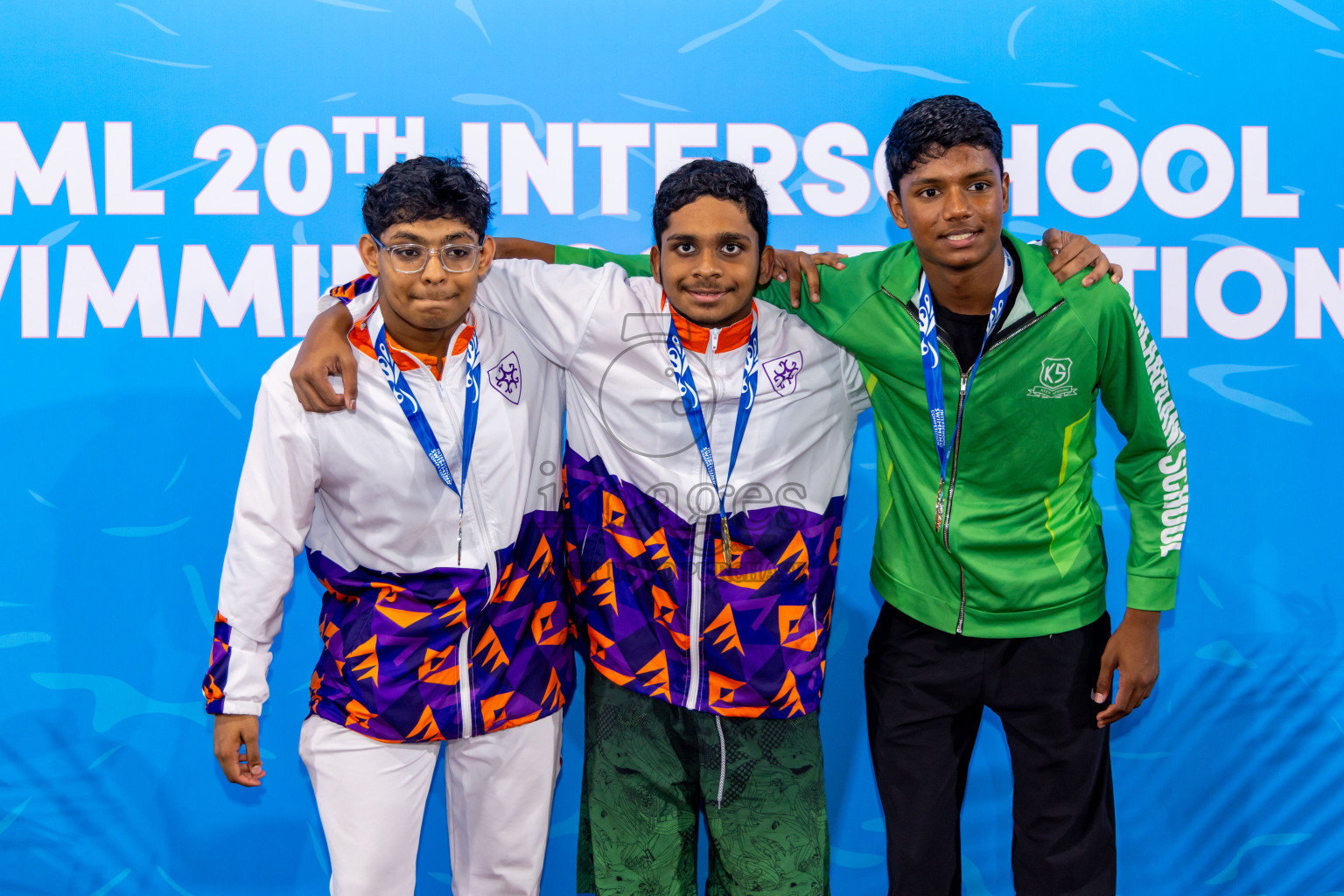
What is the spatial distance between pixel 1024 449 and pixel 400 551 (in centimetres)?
130

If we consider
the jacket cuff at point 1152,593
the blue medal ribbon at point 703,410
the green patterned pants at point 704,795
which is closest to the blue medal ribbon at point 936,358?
the blue medal ribbon at point 703,410

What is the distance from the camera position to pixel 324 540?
2064 millimetres

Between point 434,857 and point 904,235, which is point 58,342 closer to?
point 434,857

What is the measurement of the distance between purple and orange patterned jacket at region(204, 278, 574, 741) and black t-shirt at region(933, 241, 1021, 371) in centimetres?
88

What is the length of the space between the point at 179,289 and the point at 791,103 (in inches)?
69.4

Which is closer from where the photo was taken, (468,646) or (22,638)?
(468,646)

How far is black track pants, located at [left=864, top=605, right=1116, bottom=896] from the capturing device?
204 cm

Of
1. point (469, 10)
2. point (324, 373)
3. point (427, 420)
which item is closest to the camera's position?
point (324, 373)

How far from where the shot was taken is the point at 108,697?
2738mm

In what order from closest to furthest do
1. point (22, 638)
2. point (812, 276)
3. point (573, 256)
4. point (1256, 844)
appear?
point (812, 276), point (573, 256), point (22, 638), point (1256, 844)

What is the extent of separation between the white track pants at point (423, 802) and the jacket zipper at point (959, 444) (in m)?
0.92

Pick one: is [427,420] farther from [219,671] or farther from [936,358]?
[936,358]

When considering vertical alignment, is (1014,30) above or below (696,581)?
above

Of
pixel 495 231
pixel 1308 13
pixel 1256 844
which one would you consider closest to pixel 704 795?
pixel 495 231
